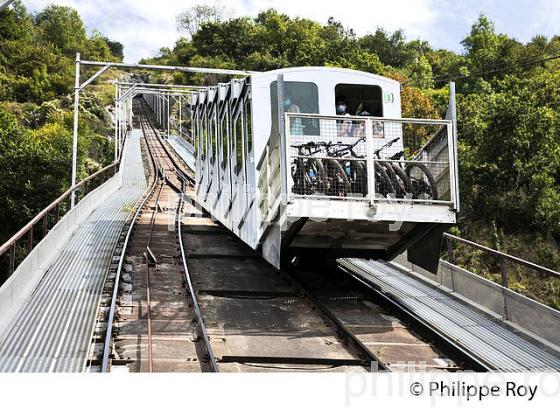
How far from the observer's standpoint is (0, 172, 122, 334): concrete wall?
29.5ft

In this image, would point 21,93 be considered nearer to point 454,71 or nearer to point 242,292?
point 454,71

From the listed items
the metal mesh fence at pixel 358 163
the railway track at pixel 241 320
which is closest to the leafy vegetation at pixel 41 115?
the railway track at pixel 241 320

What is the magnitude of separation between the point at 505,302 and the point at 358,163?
2971mm

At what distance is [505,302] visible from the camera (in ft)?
32.2

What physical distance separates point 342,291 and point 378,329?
2.21m

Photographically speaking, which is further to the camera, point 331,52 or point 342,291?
point 331,52

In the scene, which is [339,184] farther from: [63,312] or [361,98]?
[63,312]

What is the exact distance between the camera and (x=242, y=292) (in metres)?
11.0

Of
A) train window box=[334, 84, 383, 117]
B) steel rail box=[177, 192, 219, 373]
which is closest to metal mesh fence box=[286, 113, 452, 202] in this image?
train window box=[334, 84, 383, 117]

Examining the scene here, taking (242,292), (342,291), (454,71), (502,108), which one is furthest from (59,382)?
(454,71)

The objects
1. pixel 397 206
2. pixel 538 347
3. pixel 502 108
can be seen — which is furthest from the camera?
pixel 502 108

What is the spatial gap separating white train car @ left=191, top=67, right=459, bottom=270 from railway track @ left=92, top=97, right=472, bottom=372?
0.79 m

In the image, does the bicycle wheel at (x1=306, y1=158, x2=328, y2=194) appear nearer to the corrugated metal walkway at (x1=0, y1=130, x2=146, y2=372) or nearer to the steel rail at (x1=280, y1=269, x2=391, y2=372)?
the steel rail at (x1=280, y1=269, x2=391, y2=372)

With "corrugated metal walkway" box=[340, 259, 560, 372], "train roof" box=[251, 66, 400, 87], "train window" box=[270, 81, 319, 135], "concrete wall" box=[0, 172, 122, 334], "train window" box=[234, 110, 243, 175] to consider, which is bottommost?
"corrugated metal walkway" box=[340, 259, 560, 372]
